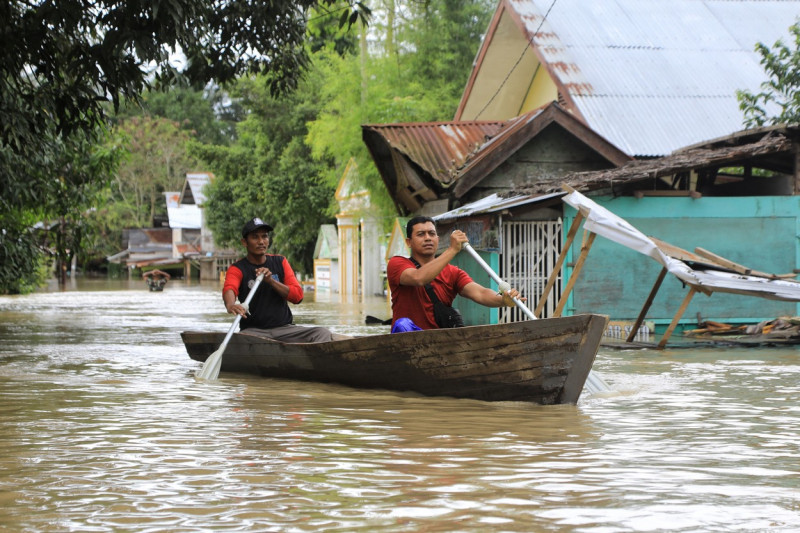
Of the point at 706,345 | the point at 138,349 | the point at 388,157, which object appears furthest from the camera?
the point at 388,157

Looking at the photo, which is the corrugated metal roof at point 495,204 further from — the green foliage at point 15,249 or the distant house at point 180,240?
the distant house at point 180,240

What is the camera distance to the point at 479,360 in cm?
778

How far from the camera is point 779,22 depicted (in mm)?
23641

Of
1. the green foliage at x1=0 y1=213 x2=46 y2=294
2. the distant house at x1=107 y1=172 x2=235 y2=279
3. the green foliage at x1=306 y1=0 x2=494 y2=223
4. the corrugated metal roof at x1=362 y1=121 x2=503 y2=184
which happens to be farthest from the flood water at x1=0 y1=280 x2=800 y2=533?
the distant house at x1=107 y1=172 x2=235 y2=279

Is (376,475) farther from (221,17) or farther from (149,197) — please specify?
(149,197)

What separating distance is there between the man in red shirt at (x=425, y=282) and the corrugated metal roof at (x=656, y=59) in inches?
441

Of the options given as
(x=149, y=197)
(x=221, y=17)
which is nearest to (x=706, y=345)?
(x=221, y=17)

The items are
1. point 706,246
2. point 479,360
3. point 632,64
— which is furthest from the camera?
point 632,64

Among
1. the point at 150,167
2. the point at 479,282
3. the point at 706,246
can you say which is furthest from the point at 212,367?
the point at 150,167

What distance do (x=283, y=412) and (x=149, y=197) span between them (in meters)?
74.0

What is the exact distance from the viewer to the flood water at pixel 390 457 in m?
4.37

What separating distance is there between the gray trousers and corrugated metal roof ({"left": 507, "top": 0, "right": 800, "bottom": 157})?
412 inches

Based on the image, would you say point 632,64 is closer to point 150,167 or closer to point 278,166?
point 278,166

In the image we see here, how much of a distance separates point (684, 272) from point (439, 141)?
819 centimetres
